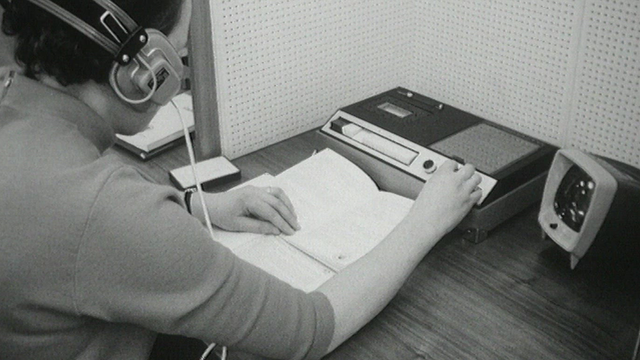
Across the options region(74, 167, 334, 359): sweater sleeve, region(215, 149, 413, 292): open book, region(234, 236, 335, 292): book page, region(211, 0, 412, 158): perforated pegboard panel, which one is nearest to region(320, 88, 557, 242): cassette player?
region(215, 149, 413, 292): open book

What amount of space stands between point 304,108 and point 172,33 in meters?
0.67

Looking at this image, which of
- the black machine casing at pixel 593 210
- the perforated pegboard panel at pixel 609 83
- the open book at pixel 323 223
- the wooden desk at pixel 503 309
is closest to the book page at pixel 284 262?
the open book at pixel 323 223

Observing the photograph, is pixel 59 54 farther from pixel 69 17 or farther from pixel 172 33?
pixel 172 33

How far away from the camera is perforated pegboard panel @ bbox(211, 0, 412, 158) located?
1.30 meters

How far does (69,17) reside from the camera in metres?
0.70

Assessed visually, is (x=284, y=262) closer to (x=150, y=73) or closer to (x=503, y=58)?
(x=150, y=73)

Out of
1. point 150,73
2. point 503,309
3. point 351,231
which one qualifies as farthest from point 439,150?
point 150,73

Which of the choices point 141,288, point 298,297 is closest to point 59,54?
point 141,288

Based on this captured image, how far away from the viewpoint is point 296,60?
1.41 meters

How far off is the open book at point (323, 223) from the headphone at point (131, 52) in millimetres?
316

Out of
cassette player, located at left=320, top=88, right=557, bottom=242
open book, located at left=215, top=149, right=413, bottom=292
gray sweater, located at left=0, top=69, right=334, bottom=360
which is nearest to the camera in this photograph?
gray sweater, located at left=0, top=69, right=334, bottom=360

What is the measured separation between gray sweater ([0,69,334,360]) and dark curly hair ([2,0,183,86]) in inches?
1.2

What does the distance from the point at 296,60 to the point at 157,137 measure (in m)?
0.37

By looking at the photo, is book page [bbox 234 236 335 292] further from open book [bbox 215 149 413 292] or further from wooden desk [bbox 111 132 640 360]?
wooden desk [bbox 111 132 640 360]
